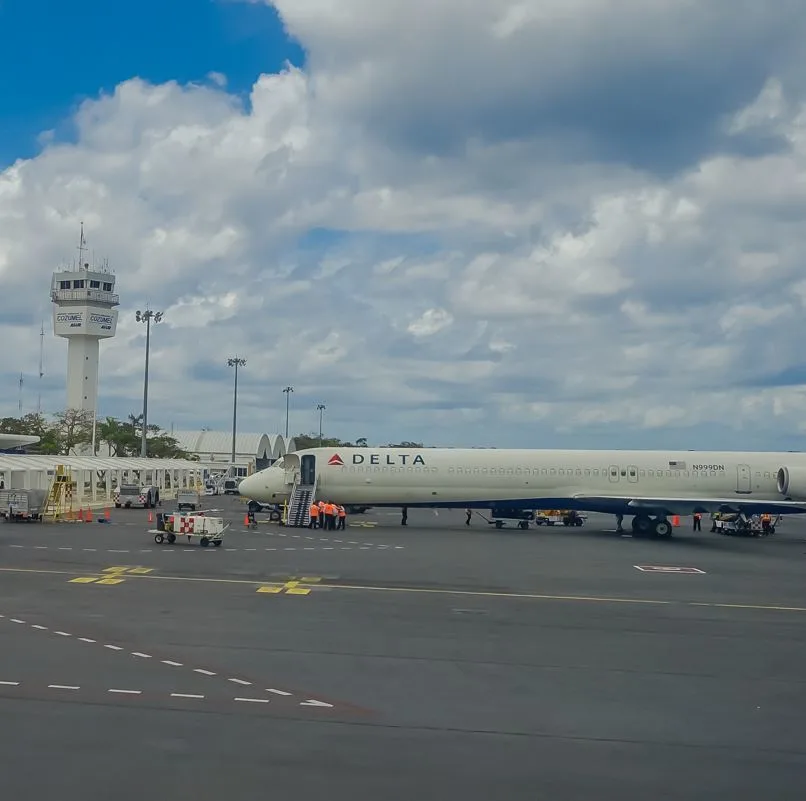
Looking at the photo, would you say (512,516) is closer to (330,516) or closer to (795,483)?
(330,516)

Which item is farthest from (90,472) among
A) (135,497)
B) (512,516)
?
(512,516)

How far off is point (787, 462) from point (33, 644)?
42337 mm

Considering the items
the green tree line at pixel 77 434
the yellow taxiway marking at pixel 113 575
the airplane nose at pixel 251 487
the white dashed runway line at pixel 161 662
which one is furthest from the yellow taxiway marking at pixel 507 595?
the green tree line at pixel 77 434

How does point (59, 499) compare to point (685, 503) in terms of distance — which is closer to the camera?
point (685, 503)

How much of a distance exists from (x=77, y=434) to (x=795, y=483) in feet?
288

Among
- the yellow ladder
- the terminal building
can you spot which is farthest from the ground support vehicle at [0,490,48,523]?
the terminal building

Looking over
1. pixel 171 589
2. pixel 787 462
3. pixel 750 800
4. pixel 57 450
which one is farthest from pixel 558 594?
pixel 57 450

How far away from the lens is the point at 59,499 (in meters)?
51.4

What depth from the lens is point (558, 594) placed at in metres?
23.4

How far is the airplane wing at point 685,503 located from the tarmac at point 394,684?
1688cm

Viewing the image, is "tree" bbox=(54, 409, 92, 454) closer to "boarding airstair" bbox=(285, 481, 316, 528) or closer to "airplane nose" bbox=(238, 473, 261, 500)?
"airplane nose" bbox=(238, 473, 261, 500)

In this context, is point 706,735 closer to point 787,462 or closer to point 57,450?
point 787,462

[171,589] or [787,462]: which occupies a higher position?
[787,462]

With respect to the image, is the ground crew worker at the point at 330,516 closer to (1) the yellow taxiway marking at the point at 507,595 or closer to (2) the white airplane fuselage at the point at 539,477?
(2) the white airplane fuselage at the point at 539,477
